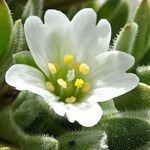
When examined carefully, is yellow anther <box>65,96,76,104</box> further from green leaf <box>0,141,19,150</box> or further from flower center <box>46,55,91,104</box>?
green leaf <box>0,141,19,150</box>

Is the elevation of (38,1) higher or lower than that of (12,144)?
higher

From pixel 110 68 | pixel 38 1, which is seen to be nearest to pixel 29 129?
pixel 110 68

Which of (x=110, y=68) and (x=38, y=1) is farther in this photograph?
(x=38, y=1)

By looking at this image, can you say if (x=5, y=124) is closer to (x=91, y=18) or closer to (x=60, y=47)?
(x=60, y=47)

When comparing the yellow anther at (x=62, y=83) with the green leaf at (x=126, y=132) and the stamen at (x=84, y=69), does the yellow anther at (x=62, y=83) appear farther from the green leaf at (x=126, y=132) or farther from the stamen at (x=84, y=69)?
the green leaf at (x=126, y=132)

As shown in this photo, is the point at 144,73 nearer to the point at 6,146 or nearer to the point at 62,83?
the point at 62,83

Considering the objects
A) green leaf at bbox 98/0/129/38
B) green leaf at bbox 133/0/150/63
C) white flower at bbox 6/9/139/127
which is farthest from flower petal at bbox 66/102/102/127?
green leaf at bbox 98/0/129/38

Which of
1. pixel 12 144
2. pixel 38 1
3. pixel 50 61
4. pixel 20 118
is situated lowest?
pixel 12 144

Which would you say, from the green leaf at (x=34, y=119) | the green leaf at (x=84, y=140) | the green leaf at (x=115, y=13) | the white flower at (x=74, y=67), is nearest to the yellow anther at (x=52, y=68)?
the white flower at (x=74, y=67)
